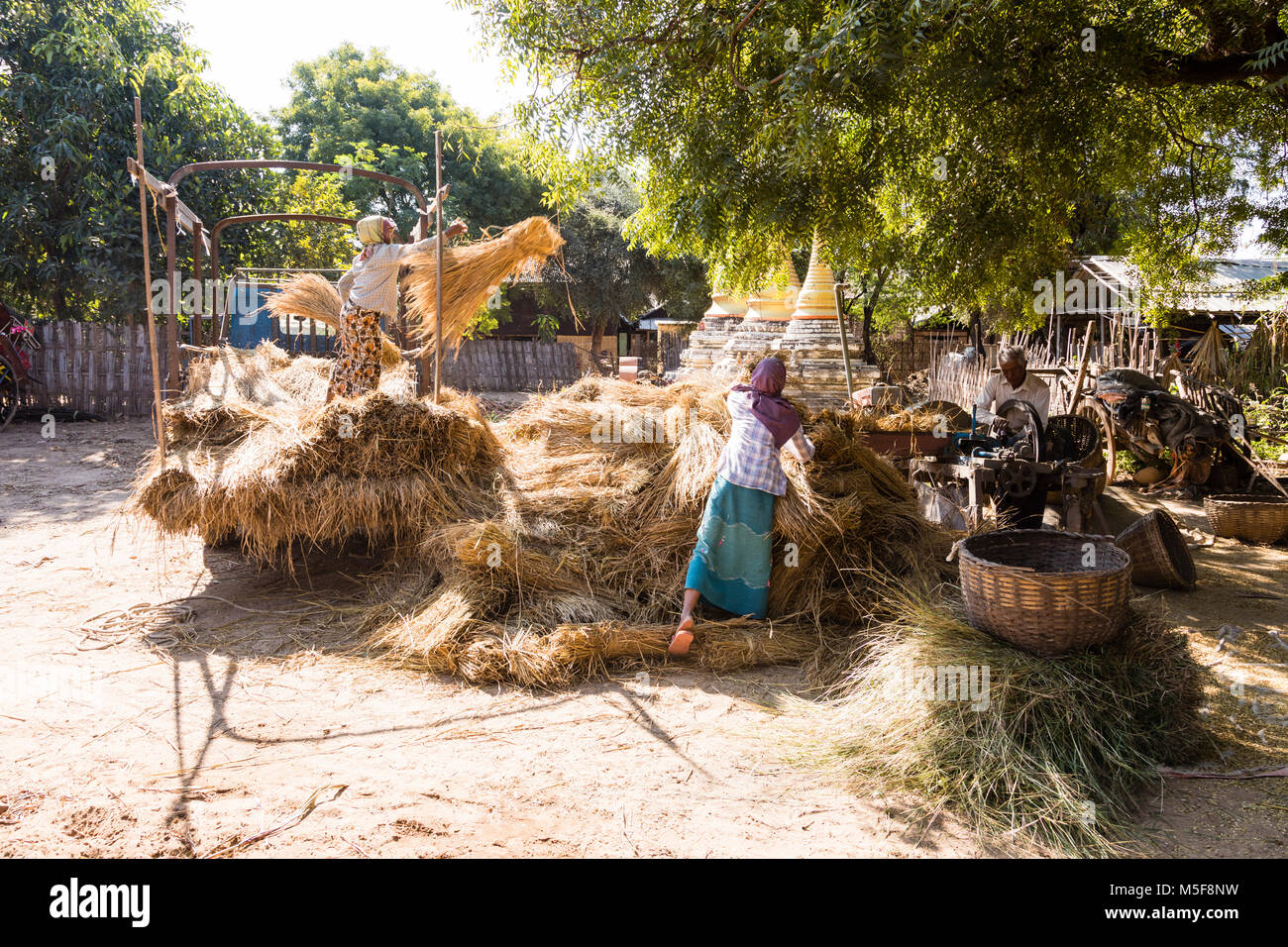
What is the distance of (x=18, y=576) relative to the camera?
521 centimetres

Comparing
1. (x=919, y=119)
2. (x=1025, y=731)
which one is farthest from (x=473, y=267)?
(x=1025, y=731)

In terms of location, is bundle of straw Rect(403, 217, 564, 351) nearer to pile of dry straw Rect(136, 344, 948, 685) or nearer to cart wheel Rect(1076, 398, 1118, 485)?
pile of dry straw Rect(136, 344, 948, 685)

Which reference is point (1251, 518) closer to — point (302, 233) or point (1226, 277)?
point (1226, 277)

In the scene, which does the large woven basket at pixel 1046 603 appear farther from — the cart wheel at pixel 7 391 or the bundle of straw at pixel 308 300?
the cart wheel at pixel 7 391

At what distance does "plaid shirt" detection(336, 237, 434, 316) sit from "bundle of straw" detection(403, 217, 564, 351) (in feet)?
0.39

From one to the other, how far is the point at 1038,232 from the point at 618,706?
5.14 metres

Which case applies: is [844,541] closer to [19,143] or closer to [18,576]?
[18,576]

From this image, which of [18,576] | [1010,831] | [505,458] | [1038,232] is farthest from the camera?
[1038,232]

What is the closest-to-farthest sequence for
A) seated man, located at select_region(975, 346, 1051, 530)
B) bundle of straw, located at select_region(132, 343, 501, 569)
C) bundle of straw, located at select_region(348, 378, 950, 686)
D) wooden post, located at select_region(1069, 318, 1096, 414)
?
bundle of straw, located at select_region(348, 378, 950, 686) < bundle of straw, located at select_region(132, 343, 501, 569) < seated man, located at select_region(975, 346, 1051, 530) < wooden post, located at select_region(1069, 318, 1096, 414)

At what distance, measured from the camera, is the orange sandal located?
4164 millimetres

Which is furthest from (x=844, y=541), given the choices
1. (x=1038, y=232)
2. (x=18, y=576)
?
(x=18, y=576)

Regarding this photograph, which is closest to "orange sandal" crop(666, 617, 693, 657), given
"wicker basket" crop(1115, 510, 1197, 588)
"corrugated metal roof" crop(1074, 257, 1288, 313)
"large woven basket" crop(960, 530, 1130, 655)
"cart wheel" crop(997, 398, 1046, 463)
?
"large woven basket" crop(960, 530, 1130, 655)

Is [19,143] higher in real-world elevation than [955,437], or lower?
higher

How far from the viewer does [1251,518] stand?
22.2 feet
